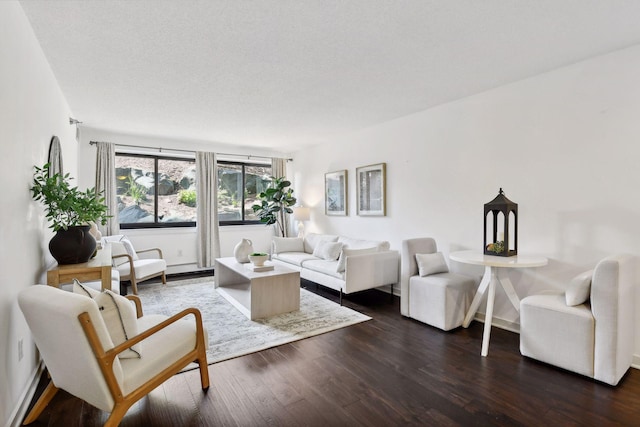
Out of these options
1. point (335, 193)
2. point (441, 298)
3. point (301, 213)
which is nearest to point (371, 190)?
point (335, 193)

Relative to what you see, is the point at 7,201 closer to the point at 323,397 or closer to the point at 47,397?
the point at 47,397

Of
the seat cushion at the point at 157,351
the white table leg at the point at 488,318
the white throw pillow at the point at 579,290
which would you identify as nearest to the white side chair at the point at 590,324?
the white throw pillow at the point at 579,290

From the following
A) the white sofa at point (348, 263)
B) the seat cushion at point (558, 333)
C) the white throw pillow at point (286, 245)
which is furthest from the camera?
the white throw pillow at point (286, 245)

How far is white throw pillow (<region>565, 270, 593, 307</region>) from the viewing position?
245 cm

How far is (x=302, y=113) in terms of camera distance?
431 cm

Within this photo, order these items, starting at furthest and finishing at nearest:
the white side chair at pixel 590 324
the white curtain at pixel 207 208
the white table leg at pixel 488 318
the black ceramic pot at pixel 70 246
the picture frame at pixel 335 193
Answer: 1. the white curtain at pixel 207 208
2. the picture frame at pixel 335 193
3. the white table leg at pixel 488 318
4. the black ceramic pot at pixel 70 246
5. the white side chair at pixel 590 324

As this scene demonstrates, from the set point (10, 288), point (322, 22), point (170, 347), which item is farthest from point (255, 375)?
point (322, 22)

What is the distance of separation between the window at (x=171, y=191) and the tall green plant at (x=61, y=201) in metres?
3.21

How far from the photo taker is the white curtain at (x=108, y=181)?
16.9 ft

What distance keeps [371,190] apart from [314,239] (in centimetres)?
143

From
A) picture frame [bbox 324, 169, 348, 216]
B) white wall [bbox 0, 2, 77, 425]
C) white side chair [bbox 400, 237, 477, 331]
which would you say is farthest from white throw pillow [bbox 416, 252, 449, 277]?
white wall [bbox 0, 2, 77, 425]

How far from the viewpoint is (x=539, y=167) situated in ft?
10.2

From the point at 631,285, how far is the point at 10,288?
417 cm

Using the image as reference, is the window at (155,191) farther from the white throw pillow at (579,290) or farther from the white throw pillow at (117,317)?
the white throw pillow at (579,290)
